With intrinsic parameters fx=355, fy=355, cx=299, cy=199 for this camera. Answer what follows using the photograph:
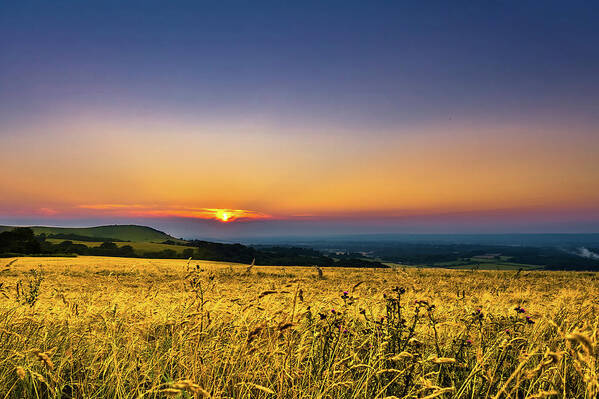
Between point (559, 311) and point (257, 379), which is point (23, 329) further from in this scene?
point (559, 311)

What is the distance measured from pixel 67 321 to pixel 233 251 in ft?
281

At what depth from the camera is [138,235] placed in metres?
164

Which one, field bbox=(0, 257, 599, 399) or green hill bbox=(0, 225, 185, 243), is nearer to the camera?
field bbox=(0, 257, 599, 399)

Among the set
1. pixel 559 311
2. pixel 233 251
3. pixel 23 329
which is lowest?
pixel 233 251

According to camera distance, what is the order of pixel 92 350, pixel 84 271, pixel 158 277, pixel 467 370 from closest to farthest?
pixel 467 370 < pixel 92 350 < pixel 158 277 < pixel 84 271

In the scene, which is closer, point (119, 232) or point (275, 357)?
point (275, 357)

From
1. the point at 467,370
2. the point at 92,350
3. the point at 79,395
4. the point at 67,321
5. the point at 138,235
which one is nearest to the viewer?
the point at 79,395

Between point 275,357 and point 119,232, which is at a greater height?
point 275,357

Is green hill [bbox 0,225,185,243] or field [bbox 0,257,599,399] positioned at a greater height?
field [bbox 0,257,599,399]

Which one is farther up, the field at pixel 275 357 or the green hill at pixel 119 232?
the field at pixel 275 357

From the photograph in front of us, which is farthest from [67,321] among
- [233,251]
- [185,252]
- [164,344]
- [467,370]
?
[233,251]

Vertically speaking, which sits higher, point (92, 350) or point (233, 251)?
point (92, 350)

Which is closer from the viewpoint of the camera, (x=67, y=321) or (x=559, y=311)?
(x=67, y=321)

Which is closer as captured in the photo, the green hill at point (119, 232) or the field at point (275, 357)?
the field at point (275, 357)
